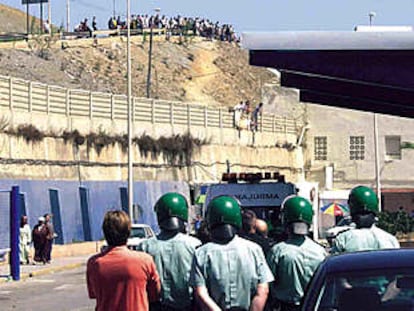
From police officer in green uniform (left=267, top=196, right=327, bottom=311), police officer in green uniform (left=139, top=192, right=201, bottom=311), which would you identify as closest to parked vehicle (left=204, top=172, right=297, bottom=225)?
police officer in green uniform (left=267, top=196, right=327, bottom=311)

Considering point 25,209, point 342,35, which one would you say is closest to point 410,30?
point 342,35

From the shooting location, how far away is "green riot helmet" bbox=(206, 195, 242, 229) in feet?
28.6

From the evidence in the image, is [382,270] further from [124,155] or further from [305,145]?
[305,145]

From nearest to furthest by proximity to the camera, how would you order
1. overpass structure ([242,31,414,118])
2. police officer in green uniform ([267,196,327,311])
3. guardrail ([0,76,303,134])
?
police officer in green uniform ([267,196,327,311]), overpass structure ([242,31,414,118]), guardrail ([0,76,303,134])

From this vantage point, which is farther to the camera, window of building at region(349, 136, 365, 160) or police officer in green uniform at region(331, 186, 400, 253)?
window of building at region(349, 136, 365, 160)

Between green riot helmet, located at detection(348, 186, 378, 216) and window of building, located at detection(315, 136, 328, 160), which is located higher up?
window of building, located at detection(315, 136, 328, 160)

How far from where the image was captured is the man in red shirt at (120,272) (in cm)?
859

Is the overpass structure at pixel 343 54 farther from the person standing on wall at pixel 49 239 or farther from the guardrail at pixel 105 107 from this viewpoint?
the guardrail at pixel 105 107

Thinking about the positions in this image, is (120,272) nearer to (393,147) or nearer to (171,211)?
(171,211)

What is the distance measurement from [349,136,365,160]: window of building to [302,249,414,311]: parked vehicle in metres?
62.0

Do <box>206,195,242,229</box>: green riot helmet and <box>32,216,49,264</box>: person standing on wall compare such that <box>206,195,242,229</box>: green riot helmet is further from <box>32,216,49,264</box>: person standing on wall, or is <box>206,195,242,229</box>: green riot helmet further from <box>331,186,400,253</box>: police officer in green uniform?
<box>32,216,49,264</box>: person standing on wall

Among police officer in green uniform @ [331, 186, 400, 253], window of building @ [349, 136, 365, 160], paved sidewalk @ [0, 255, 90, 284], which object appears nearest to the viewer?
police officer in green uniform @ [331, 186, 400, 253]

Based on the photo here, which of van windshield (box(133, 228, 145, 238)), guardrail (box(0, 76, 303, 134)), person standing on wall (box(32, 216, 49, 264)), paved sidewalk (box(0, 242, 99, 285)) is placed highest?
guardrail (box(0, 76, 303, 134))

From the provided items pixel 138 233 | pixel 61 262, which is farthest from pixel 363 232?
pixel 61 262
